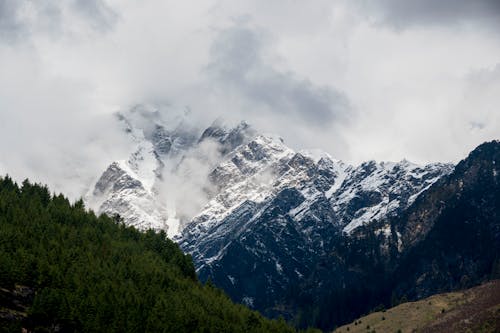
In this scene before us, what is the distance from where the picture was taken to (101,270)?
640 feet

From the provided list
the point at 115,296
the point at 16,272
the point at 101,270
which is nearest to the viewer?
the point at 16,272

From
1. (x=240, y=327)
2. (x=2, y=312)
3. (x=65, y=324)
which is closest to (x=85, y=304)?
(x=65, y=324)

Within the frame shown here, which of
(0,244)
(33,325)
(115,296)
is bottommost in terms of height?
(33,325)

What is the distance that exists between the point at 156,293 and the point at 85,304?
29.8 metres

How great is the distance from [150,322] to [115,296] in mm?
10235

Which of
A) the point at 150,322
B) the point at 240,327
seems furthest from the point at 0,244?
the point at 240,327

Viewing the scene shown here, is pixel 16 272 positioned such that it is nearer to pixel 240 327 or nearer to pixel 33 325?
pixel 33 325

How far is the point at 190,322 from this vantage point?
188 m

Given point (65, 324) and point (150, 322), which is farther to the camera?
point (150, 322)

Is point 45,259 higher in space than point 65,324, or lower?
higher

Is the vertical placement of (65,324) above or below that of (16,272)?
below

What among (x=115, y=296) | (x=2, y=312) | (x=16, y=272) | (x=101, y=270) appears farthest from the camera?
(x=101, y=270)

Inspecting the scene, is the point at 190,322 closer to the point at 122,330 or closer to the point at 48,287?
the point at 122,330

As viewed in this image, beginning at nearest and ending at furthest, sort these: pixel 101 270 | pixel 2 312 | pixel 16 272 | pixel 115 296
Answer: pixel 2 312 < pixel 16 272 < pixel 115 296 < pixel 101 270
